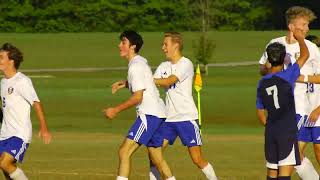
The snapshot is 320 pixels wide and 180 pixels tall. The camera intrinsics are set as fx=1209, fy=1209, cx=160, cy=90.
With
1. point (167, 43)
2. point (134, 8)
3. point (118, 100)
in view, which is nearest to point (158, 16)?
point (134, 8)

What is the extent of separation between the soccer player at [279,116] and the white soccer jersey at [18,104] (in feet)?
9.69

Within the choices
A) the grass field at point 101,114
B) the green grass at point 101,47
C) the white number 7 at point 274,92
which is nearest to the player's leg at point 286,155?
the white number 7 at point 274,92

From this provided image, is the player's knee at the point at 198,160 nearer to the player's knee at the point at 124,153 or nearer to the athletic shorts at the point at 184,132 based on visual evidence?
the athletic shorts at the point at 184,132

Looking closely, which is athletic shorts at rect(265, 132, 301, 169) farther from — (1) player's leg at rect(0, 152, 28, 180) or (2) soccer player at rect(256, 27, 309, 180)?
(1) player's leg at rect(0, 152, 28, 180)

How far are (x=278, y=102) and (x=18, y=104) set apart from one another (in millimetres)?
3315

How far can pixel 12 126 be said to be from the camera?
46.3 ft

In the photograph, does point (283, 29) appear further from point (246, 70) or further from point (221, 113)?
point (221, 113)

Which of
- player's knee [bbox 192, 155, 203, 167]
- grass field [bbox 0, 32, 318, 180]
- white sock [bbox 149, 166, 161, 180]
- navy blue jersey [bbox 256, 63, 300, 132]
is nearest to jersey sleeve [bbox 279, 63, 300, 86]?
navy blue jersey [bbox 256, 63, 300, 132]

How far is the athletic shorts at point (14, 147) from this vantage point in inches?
554

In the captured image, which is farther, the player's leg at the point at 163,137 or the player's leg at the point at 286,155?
the player's leg at the point at 163,137

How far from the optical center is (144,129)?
1471 centimetres

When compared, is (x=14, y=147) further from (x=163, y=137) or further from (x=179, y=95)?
(x=179, y=95)

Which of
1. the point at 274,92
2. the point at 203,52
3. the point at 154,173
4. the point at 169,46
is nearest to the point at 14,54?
the point at 169,46

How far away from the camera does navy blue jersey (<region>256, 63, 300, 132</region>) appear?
12.4 m
